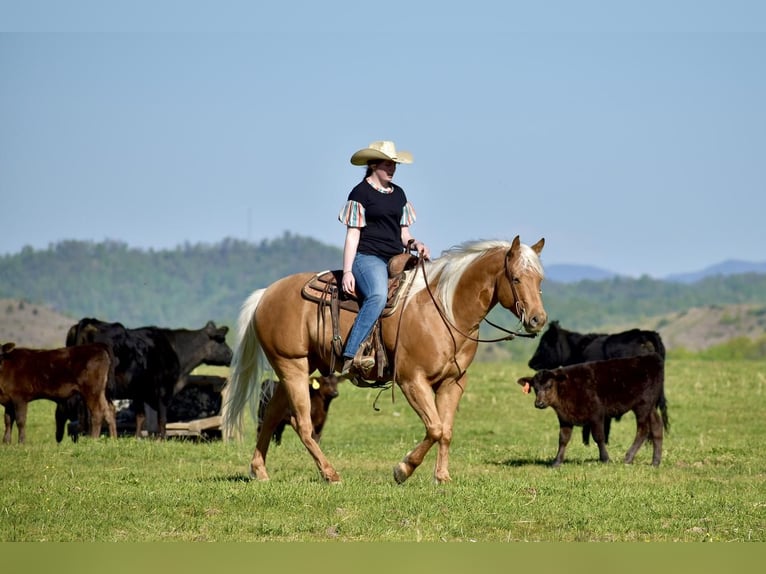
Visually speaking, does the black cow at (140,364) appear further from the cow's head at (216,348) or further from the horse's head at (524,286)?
the horse's head at (524,286)

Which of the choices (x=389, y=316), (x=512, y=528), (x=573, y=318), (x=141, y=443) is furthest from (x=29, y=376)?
Result: (x=573, y=318)

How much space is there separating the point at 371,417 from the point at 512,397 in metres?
3.45

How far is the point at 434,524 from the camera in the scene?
9.91 metres

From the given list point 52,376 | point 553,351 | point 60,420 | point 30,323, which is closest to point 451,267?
point 52,376

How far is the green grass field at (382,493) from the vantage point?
32.0 ft

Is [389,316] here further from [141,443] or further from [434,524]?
[141,443]

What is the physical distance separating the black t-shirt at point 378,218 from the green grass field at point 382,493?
2.29 meters

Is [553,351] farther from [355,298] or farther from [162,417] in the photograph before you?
[355,298]

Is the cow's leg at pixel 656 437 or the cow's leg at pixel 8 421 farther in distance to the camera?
the cow's leg at pixel 8 421

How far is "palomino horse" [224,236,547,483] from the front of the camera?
476 inches

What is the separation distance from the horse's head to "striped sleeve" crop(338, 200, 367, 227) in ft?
4.79

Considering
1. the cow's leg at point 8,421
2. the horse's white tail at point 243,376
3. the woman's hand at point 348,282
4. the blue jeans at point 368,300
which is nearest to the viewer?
the blue jeans at point 368,300

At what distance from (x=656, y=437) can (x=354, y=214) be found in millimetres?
5368

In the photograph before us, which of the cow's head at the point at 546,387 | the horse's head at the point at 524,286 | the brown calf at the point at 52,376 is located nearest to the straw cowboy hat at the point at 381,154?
the horse's head at the point at 524,286
